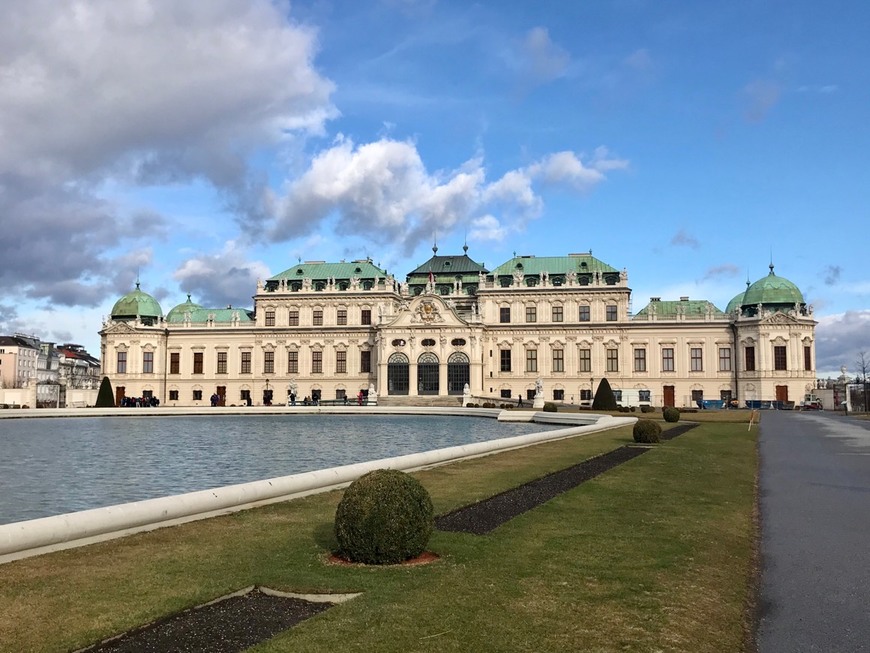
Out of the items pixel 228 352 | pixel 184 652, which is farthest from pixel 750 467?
pixel 228 352

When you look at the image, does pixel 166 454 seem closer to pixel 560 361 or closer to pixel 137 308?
pixel 560 361

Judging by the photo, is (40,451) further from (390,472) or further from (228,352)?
Answer: (228,352)

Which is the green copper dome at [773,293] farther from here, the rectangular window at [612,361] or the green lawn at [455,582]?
the green lawn at [455,582]

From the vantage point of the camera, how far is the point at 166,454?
29516 mm

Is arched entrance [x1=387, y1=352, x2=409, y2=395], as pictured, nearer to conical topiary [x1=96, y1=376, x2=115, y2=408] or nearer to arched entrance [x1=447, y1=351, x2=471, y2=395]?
arched entrance [x1=447, y1=351, x2=471, y2=395]

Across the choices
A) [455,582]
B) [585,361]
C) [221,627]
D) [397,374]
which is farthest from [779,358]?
[221,627]

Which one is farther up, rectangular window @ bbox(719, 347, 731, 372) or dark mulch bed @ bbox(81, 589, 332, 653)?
rectangular window @ bbox(719, 347, 731, 372)

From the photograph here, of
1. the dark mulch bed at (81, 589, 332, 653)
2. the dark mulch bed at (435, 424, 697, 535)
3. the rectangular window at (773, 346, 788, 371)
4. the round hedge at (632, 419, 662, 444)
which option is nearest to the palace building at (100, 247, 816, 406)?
the rectangular window at (773, 346, 788, 371)

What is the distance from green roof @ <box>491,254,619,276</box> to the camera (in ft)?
286

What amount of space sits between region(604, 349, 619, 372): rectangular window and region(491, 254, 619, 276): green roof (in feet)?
29.1

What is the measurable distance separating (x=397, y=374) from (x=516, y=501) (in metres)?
69.9

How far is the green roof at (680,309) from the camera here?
86562 mm

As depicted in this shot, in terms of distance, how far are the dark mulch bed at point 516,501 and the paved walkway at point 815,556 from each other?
423cm

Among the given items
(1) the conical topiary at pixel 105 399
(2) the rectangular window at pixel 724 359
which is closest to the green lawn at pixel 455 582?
(1) the conical topiary at pixel 105 399
